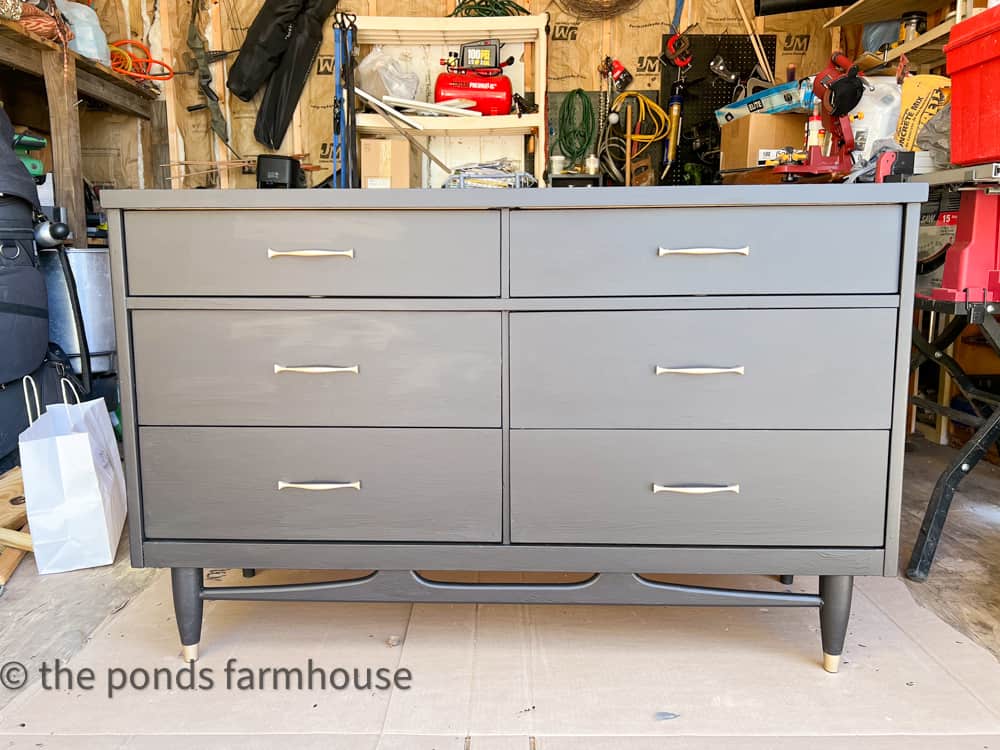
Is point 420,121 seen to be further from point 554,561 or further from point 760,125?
point 554,561

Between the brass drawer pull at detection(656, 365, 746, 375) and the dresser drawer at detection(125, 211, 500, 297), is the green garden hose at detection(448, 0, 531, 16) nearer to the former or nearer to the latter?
the dresser drawer at detection(125, 211, 500, 297)

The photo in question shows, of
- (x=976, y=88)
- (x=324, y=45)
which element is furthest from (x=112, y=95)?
(x=976, y=88)

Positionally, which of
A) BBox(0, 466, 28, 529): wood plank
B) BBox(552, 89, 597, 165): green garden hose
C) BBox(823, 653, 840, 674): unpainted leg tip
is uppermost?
BBox(552, 89, 597, 165): green garden hose

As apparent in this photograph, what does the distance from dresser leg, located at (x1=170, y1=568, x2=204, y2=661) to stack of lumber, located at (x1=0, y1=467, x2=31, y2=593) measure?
0.71m

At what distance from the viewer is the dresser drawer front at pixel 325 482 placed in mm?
1282

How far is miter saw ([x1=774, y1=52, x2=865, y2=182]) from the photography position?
2.07m

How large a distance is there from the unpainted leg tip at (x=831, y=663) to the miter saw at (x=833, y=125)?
1366mm

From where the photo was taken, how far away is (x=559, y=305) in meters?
1.23

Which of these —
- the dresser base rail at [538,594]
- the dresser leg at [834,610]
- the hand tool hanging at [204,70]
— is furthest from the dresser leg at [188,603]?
the hand tool hanging at [204,70]

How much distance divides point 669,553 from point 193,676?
0.96 meters

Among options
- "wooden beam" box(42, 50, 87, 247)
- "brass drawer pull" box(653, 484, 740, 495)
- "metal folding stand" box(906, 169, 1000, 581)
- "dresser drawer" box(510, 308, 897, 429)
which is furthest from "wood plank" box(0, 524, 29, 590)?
"metal folding stand" box(906, 169, 1000, 581)

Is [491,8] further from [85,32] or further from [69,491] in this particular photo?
[69,491]

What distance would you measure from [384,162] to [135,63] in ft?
4.38

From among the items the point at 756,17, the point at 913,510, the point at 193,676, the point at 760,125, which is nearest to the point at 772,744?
the point at 193,676
